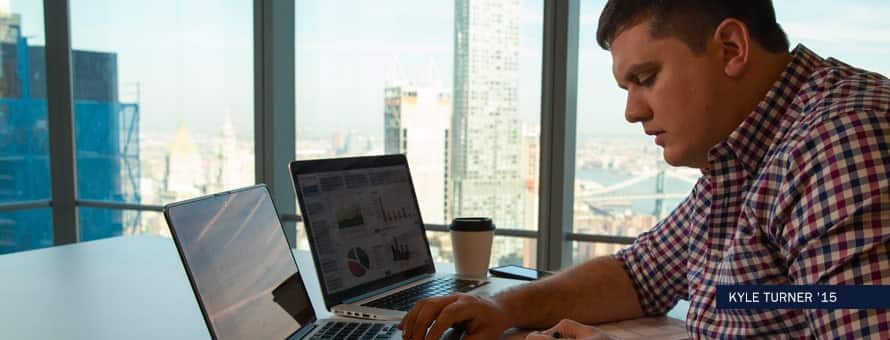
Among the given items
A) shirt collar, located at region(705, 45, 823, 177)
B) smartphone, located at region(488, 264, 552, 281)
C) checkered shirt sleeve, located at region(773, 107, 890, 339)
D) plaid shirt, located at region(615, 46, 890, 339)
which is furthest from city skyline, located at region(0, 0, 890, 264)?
checkered shirt sleeve, located at region(773, 107, 890, 339)

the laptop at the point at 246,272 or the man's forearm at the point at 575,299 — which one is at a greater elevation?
the laptop at the point at 246,272

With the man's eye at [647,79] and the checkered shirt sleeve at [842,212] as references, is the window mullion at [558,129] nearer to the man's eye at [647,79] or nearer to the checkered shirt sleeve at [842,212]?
the man's eye at [647,79]

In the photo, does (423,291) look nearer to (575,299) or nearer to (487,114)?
(575,299)

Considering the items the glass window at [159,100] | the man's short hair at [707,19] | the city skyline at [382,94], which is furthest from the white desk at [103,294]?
the glass window at [159,100]

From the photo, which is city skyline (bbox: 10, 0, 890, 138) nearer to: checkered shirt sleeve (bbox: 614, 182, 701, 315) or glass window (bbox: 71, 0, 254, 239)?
glass window (bbox: 71, 0, 254, 239)

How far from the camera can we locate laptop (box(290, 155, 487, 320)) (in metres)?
1.22

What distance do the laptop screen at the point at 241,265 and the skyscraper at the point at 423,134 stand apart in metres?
2.25

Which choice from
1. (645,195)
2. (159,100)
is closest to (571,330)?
(645,195)

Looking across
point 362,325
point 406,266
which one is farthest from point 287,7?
point 362,325

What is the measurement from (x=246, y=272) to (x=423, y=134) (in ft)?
8.03

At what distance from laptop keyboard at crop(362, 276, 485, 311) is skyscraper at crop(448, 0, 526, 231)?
1.82 m

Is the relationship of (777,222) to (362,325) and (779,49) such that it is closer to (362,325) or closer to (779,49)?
(779,49)

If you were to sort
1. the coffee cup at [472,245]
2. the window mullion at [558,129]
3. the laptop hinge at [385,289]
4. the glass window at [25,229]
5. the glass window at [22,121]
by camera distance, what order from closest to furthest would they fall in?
the laptop hinge at [385,289] → the coffee cup at [472,245] → the window mullion at [558,129] → the glass window at [22,121] → the glass window at [25,229]

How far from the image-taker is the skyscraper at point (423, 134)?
3381 mm
